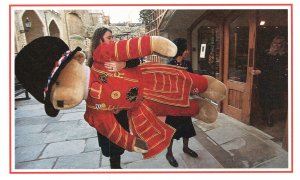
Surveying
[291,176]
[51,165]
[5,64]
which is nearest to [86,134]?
[51,165]

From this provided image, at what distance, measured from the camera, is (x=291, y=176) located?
1594 mm

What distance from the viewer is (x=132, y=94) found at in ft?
5.04

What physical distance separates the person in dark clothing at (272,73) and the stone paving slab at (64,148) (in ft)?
7.13

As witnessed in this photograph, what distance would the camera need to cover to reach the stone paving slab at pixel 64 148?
2.45m

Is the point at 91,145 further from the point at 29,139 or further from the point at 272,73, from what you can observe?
the point at 272,73

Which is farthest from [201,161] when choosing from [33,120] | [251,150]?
[33,120]

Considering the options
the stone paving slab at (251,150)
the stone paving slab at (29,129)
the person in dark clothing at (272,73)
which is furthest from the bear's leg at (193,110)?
the stone paving slab at (29,129)

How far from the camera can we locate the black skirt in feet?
6.68

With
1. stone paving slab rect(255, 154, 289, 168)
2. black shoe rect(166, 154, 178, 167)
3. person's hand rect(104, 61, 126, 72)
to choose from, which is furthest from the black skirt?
person's hand rect(104, 61, 126, 72)

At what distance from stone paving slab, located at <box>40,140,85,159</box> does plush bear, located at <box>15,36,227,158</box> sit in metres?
1.10

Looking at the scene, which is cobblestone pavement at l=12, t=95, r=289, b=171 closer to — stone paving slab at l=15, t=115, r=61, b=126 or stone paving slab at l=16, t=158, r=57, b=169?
stone paving slab at l=16, t=158, r=57, b=169

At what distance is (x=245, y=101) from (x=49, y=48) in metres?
2.37

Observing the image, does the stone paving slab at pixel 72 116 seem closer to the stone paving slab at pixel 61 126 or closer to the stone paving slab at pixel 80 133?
the stone paving slab at pixel 61 126

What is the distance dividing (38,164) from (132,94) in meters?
1.41
